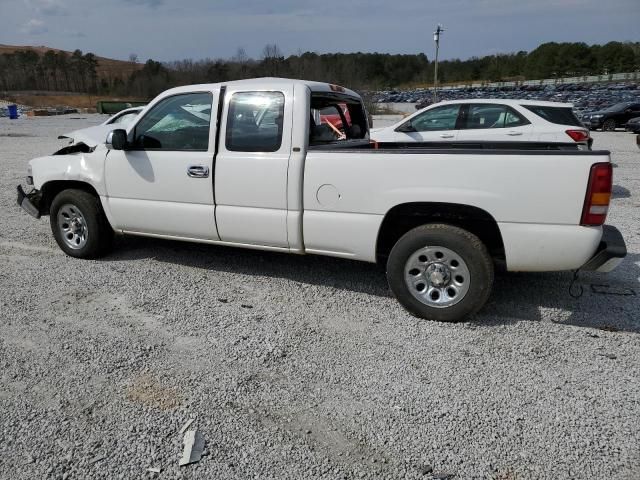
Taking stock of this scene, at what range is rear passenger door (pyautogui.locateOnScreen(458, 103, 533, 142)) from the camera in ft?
29.8

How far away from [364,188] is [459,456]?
7.24 feet

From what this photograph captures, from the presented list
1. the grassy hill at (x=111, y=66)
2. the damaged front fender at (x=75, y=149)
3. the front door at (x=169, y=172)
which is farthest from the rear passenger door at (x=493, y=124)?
the grassy hill at (x=111, y=66)

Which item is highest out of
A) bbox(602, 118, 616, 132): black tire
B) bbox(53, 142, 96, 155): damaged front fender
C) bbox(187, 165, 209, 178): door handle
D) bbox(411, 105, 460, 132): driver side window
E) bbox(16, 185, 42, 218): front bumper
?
bbox(411, 105, 460, 132): driver side window

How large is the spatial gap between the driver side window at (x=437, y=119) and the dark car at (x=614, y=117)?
19.9 meters

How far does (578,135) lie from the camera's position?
344 inches

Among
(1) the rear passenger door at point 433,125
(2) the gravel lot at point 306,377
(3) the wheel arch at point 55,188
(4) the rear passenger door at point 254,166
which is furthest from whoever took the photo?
(1) the rear passenger door at point 433,125

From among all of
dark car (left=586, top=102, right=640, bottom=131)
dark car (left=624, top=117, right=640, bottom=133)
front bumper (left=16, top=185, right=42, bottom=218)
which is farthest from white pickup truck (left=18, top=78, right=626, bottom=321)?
dark car (left=586, top=102, right=640, bottom=131)

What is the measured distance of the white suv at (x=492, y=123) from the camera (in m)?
8.95

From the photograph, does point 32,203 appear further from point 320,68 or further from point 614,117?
point 320,68

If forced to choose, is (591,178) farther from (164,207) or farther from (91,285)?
(91,285)

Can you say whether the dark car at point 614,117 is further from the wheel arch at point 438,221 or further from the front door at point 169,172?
the front door at point 169,172

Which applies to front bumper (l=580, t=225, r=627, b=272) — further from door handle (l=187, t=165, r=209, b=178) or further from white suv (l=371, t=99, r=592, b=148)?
white suv (l=371, t=99, r=592, b=148)

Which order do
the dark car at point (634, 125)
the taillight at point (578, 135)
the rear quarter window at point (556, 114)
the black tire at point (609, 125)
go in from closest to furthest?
the taillight at point (578, 135), the rear quarter window at point (556, 114), the dark car at point (634, 125), the black tire at point (609, 125)

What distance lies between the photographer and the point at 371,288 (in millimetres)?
5098
